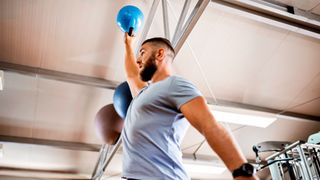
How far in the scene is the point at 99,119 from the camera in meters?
3.11

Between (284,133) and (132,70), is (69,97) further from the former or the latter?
(284,133)

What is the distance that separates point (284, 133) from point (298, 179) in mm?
2448

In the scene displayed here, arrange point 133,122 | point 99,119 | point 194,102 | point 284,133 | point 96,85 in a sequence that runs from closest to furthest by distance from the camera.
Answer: point 194,102 < point 133,122 < point 99,119 < point 96,85 < point 284,133

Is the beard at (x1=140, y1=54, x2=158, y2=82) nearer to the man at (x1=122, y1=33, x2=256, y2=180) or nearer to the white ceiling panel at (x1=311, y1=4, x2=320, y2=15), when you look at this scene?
the man at (x1=122, y1=33, x2=256, y2=180)

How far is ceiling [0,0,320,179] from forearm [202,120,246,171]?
2661mm

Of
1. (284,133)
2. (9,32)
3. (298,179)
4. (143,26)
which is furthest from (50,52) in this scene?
(284,133)

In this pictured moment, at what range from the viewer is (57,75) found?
4.16 metres

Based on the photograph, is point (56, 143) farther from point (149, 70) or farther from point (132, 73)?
point (149, 70)

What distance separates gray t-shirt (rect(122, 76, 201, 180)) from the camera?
104 centimetres

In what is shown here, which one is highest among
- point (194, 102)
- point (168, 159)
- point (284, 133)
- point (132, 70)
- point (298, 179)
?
point (284, 133)

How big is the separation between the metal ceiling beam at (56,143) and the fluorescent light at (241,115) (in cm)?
303

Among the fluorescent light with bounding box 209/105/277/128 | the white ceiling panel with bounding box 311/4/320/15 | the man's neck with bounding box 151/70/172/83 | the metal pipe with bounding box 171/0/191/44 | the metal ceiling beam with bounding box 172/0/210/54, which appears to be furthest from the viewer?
the fluorescent light with bounding box 209/105/277/128

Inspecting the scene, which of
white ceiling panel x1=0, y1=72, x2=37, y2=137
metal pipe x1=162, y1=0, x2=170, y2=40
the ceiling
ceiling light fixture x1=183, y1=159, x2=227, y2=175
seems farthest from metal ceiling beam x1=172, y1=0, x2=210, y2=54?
ceiling light fixture x1=183, y1=159, x2=227, y2=175

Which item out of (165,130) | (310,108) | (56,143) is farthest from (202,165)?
(165,130)
